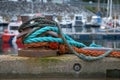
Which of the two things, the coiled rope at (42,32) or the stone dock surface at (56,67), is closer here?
the stone dock surface at (56,67)

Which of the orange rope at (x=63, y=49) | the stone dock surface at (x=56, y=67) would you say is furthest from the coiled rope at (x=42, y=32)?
the stone dock surface at (x=56, y=67)

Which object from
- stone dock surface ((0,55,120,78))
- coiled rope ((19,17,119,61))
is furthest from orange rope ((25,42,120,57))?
stone dock surface ((0,55,120,78))

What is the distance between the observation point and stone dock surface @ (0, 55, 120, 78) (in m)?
7.38

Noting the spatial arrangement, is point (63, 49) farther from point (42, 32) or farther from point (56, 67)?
point (56, 67)

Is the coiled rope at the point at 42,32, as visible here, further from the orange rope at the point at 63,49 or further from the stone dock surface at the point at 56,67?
the stone dock surface at the point at 56,67

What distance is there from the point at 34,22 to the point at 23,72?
1322mm

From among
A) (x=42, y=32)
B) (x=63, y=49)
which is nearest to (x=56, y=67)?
(x=63, y=49)

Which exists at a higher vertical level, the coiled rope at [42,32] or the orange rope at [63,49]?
the coiled rope at [42,32]

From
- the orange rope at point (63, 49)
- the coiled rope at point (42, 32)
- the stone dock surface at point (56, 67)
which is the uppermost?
the coiled rope at point (42, 32)

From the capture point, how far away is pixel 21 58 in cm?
753

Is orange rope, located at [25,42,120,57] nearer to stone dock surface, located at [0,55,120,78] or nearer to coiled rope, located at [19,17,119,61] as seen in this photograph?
coiled rope, located at [19,17,119,61]

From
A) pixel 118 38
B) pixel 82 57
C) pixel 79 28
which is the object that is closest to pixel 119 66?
pixel 82 57

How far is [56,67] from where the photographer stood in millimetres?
7406

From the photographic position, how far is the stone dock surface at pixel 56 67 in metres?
7.38
